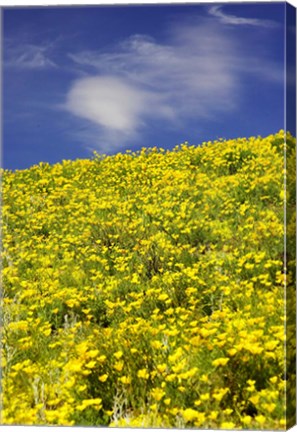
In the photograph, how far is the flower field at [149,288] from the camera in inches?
194

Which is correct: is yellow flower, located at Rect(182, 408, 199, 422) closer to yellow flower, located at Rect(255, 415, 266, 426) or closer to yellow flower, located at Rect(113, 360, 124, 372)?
yellow flower, located at Rect(255, 415, 266, 426)

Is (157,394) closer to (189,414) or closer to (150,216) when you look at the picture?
(189,414)

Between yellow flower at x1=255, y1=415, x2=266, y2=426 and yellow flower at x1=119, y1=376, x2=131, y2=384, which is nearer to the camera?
yellow flower at x1=255, y1=415, x2=266, y2=426

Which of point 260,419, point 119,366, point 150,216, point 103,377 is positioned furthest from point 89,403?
point 150,216

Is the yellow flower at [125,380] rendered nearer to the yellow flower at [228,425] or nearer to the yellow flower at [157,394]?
the yellow flower at [157,394]

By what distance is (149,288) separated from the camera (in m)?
5.29

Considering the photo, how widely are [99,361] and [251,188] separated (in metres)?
1.39

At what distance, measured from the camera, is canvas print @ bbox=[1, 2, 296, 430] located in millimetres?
4961

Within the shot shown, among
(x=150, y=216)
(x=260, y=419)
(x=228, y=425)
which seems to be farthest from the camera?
A: (x=150, y=216)

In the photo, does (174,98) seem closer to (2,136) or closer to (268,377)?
(2,136)

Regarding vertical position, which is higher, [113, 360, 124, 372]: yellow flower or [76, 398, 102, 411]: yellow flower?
[113, 360, 124, 372]: yellow flower

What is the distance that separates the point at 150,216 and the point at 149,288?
46cm

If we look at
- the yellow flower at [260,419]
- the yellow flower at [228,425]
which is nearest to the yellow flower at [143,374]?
the yellow flower at [228,425]

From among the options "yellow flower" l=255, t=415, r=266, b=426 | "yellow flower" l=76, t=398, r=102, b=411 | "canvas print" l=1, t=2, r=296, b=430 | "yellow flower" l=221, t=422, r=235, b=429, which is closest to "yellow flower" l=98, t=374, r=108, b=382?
"canvas print" l=1, t=2, r=296, b=430
